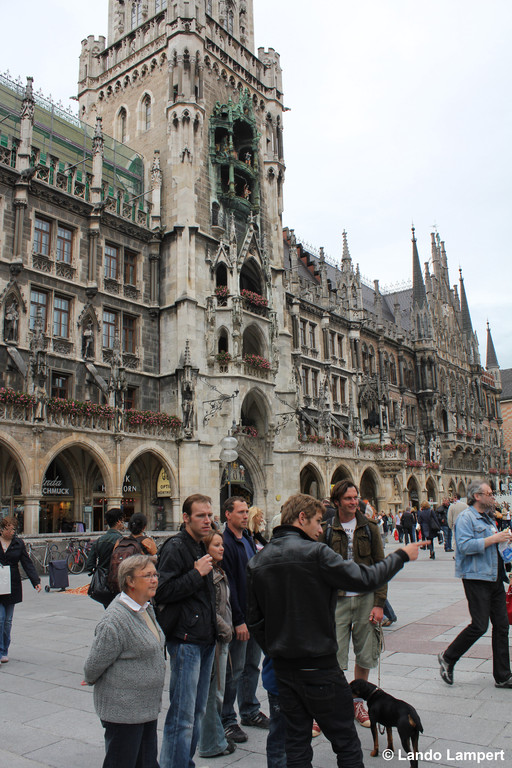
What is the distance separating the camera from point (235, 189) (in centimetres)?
3288

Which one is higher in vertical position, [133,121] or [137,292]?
[133,121]

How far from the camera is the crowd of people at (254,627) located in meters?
3.49

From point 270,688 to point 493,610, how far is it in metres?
3.07

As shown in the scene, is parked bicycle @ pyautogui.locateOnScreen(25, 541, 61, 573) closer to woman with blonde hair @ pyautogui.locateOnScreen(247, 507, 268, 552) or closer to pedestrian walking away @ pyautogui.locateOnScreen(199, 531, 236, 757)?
woman with blonde hair @ pyautogui.locateOnScreen(247, 507, 268, 552)

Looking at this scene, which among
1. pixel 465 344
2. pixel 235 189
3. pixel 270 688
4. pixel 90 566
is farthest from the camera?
pixel 465 344

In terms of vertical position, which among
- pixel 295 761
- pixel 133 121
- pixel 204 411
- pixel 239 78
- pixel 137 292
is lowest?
pixel 295 761

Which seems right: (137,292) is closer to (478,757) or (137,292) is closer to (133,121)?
(133,121)

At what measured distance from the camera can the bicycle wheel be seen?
60.4 ft

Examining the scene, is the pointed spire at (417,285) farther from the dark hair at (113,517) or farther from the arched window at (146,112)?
the dark hair at (113,517)

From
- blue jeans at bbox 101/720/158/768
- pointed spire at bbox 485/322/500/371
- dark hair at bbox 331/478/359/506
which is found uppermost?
pointed spire at bbox 485/322/500/371

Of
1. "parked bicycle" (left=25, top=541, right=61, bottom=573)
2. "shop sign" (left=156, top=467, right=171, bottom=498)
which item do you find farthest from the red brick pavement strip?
"shop sign" (left=156, top=467, right=171, bottom=498)

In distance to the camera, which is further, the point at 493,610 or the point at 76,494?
the point at 76,494

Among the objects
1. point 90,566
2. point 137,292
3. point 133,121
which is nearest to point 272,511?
point 137,292

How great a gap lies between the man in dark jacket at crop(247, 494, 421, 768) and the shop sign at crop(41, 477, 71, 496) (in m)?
21.6
